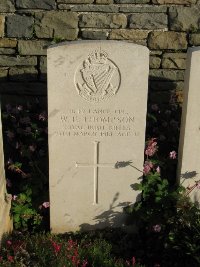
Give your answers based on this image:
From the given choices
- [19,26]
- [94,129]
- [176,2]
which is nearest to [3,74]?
[19,26]

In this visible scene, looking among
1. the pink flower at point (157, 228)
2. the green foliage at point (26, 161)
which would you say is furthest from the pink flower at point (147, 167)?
the green foliage at point (26, 161)

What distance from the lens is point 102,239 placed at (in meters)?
3.47

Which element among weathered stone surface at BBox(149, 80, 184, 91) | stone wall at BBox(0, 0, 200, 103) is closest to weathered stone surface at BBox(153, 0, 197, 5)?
stone wall at BBox(0, 0, 200, 103)

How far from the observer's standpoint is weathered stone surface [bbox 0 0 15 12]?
439 centimetres

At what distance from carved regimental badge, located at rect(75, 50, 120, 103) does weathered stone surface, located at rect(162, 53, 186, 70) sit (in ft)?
5.25

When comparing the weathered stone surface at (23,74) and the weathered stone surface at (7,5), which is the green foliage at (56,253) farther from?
the weathered stone surface at (7,5)

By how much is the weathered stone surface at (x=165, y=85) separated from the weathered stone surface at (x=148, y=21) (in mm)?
616

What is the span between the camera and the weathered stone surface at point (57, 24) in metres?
4.42

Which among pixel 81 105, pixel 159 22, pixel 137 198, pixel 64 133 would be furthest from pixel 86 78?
pixel 159 22

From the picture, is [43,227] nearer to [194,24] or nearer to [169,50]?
[169,50]

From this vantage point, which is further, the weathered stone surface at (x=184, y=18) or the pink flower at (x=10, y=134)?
the weathered stone surface at (x=184, y=18)

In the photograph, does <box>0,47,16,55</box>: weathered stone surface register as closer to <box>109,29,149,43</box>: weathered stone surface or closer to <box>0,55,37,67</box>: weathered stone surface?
<box>0,55,37,67</box>: weathered stone surface

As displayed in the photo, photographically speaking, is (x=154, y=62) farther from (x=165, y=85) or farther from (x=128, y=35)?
(x=128, y=35)

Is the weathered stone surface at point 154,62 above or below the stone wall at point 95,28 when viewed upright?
below
